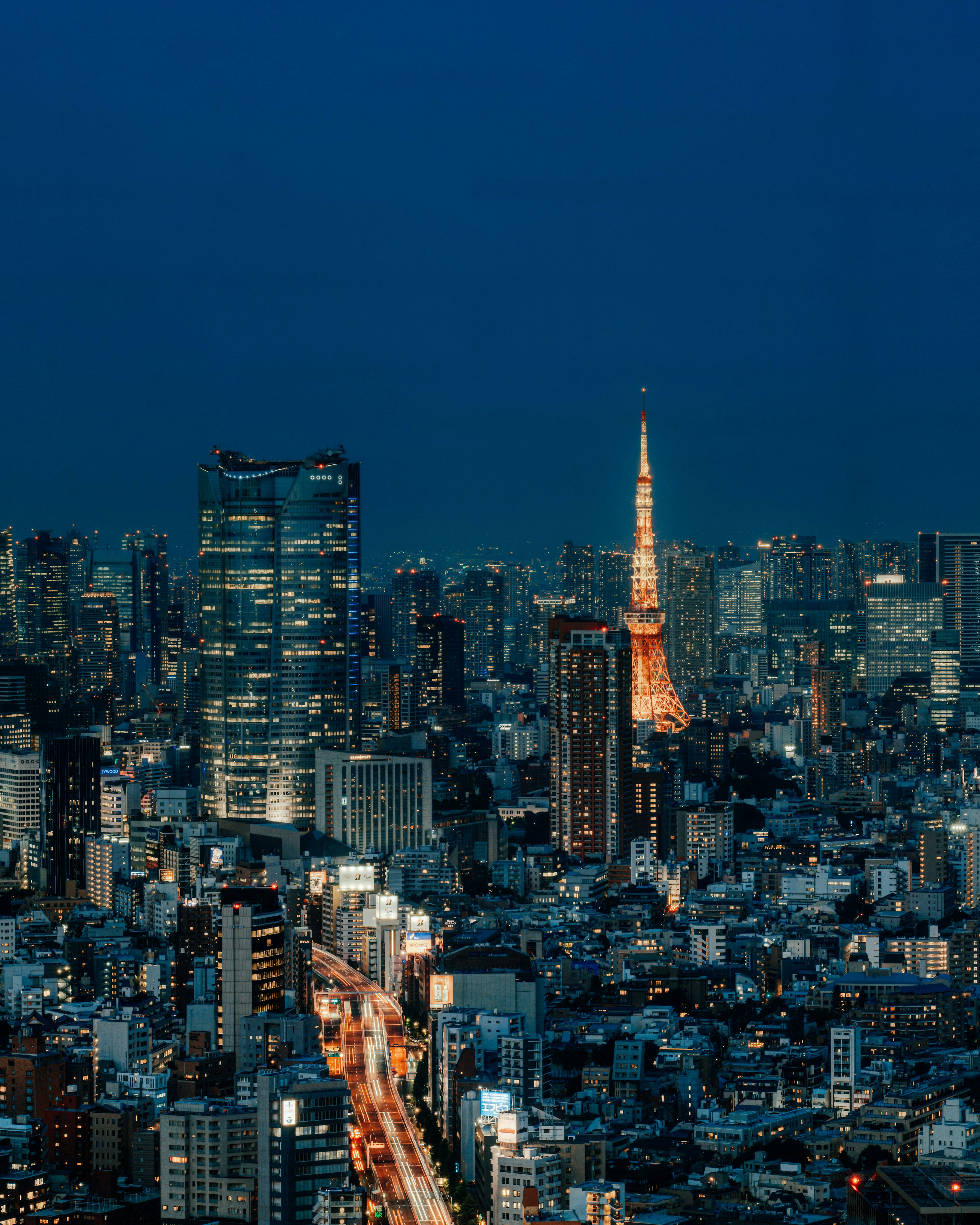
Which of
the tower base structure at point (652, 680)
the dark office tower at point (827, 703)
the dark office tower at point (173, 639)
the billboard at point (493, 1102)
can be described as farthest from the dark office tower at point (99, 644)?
the billboard at point (493, 1102)

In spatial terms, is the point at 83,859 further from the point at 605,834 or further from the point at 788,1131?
the point at 788,1131

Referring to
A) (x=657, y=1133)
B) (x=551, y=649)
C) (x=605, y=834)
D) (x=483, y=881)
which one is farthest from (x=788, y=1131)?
(x=551, y=649)

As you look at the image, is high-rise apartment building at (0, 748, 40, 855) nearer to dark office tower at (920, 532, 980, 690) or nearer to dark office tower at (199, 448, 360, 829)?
dark office tower at (199, 448, 360, 829)

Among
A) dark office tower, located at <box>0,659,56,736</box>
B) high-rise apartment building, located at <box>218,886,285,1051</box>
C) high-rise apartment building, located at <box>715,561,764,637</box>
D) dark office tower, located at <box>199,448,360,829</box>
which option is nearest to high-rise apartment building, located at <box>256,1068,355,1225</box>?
high-rise apartment building, located at <box>218,886,285,1051</box>

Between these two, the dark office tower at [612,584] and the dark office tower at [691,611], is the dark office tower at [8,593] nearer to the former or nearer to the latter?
the dark office tower at [612,584]

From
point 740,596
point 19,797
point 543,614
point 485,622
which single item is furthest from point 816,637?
point 19,797
